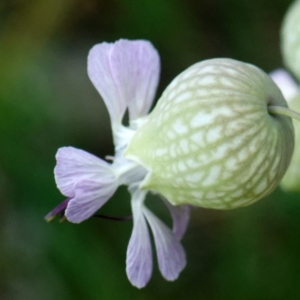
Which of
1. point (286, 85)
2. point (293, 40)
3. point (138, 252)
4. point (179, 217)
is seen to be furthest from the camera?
point (286, 85)

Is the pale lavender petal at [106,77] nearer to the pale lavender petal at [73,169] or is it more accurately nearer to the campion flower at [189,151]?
the campion flower at [189,151]

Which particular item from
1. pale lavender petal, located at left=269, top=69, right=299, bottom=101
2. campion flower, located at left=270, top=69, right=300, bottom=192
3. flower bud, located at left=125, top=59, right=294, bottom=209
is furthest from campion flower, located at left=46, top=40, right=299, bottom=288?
pale lavender petal, located at left=269, top=69, right=299, bottom=101

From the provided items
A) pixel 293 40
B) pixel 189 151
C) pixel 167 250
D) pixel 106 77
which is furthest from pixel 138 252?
pixel 293 40

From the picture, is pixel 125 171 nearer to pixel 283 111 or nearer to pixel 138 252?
pixel 138 252

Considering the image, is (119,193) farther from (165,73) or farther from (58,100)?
(165,73)

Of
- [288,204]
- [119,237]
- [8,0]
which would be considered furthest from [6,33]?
[288,204]

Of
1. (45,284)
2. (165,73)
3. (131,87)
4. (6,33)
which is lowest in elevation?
(45,284)
